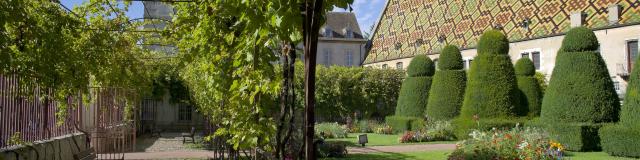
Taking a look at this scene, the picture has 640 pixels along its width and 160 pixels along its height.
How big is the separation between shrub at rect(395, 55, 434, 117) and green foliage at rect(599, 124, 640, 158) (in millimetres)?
9938

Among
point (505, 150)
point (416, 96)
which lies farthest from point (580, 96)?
point (416, 96)

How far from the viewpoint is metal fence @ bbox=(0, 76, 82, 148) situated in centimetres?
695

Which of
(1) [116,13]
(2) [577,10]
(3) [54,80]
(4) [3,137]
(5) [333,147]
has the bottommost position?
(5) [333,147]

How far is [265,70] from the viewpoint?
13.9 ft

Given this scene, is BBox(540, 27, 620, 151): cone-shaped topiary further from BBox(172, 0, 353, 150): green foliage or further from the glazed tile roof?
BBox(172, 0, 353, 150): green foliage

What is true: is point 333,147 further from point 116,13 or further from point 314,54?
point 314,54

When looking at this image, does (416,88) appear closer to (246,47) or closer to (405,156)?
(405,156)

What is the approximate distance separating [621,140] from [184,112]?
21.7 meters

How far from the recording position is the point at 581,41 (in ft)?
54.7

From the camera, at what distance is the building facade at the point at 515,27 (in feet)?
89.7

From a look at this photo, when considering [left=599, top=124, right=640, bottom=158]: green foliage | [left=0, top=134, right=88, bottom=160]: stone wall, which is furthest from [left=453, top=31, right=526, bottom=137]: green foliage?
[left=0, top=134, right=88, bottom=160]: stone wall

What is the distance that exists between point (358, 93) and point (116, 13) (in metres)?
21.7

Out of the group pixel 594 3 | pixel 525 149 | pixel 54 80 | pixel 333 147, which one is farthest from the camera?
pixel 594 3

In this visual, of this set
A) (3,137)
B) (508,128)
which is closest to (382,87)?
(508,128)
